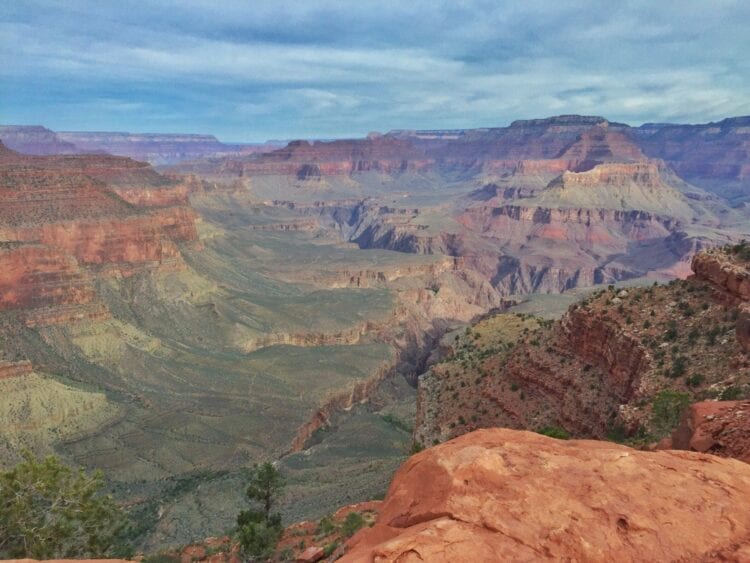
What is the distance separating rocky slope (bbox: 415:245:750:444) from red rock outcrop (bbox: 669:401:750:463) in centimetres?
620

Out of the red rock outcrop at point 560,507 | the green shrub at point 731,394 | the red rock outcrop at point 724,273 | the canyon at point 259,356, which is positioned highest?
the red rock outcrop at point 724,273

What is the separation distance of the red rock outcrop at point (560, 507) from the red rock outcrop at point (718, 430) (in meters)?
2.51

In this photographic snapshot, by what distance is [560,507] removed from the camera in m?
10.5

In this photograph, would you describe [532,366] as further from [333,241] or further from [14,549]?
[333,241]

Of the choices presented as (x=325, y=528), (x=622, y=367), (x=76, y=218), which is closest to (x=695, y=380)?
(x=622, y=367)

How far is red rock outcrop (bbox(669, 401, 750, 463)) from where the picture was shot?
14555 mm

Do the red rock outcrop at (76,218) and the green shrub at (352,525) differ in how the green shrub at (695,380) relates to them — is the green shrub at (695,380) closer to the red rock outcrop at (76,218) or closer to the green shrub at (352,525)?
the green shrub at (352,525)

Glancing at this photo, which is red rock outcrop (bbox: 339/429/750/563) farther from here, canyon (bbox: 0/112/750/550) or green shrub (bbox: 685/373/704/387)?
green shrub (bbox: 685/373/704/387)

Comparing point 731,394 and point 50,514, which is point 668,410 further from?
point 50,514

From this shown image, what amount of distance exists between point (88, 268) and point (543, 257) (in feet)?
461

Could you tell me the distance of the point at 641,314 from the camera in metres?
31.0

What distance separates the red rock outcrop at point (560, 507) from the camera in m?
9.66

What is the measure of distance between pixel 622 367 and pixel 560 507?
825 inches

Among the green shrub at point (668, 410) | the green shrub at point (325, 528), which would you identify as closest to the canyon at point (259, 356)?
the green shrub at point (668, 410)
